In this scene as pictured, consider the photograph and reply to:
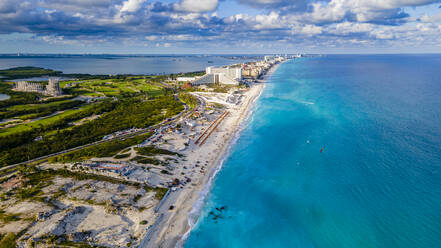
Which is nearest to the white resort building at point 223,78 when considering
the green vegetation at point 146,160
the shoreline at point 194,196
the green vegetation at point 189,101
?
the green vegetation at point 189,101

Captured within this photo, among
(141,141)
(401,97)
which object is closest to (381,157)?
(141,141)

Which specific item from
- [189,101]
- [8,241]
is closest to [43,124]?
[189,101]

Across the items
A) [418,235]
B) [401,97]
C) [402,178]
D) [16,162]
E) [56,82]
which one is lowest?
[418,235]

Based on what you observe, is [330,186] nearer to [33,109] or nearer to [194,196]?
[194,196]

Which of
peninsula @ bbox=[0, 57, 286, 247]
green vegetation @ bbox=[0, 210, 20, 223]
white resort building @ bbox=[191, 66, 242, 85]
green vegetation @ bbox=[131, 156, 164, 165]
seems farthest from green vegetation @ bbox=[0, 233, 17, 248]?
white resort building @ bbox=[191, 66, 242, 85]

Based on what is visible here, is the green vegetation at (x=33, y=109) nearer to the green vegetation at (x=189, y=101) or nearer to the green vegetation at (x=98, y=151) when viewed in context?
the green vegetation at (x=189, y=101)

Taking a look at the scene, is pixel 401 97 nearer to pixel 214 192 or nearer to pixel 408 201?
pixel 408 201
